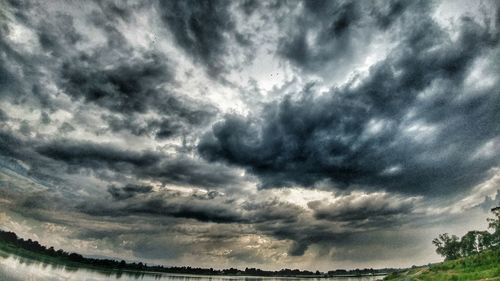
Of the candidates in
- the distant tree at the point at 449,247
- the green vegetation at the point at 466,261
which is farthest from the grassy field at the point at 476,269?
the distant tree at the point at 449,247

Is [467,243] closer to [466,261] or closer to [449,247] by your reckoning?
[449,247]

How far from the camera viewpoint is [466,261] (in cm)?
5931

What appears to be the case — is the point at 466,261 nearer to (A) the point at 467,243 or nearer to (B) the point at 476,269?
(B) the point at 476,269

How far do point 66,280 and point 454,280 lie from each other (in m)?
149

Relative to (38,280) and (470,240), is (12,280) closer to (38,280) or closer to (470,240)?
(38,280)

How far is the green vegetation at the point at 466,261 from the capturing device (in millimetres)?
46406

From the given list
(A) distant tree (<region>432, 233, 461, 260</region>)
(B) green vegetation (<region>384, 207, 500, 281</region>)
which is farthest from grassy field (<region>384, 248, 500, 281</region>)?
(A) distant tree (<region>432, 233, 461, 260</region>)

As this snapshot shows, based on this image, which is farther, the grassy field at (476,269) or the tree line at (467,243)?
the tree line at (467,243)

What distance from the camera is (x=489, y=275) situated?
3959 cm

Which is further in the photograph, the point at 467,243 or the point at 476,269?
the point at 467,243

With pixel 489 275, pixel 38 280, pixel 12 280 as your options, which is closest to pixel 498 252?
pixel 489 275

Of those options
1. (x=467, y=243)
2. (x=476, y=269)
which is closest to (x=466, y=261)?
(x=476, y=269)

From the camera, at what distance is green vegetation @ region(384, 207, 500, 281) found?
46.4 meters

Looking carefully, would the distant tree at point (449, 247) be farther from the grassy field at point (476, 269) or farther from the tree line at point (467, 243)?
the grassy field at point (476, 269)
